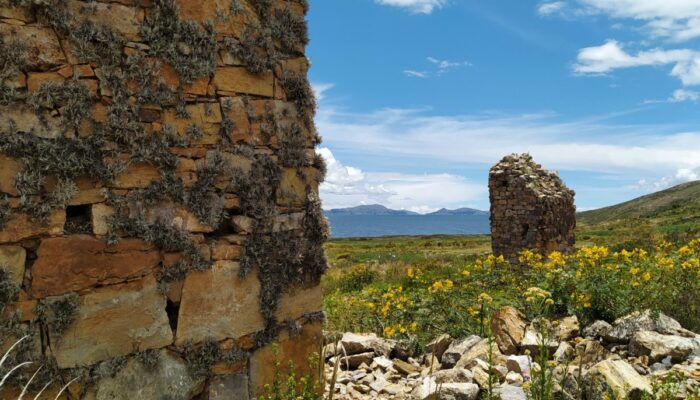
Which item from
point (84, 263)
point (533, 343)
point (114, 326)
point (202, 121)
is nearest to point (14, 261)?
point (84, 263)

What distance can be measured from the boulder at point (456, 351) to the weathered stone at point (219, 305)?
259 cm

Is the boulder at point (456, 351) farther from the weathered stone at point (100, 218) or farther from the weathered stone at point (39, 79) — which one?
the weathered stone at point (39, 79)

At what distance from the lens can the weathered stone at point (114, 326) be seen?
11.9 feet

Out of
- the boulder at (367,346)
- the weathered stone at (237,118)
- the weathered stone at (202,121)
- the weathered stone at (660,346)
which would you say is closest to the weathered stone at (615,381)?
the weathered stone at (660,346)

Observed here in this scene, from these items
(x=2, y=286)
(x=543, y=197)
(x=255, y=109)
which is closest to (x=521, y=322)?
(x=255, y=109)

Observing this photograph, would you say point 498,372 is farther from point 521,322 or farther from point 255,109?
point 255,109

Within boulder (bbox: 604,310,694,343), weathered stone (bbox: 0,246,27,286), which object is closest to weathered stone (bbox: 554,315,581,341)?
boulder (bbox: 604,310,694,343)

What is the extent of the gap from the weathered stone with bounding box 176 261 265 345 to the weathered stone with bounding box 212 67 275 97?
1.43 metres

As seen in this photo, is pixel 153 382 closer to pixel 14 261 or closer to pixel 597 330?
pixel 14 261

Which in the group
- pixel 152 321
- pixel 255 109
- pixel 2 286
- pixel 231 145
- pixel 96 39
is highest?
pixel 96 39

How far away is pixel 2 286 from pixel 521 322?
17.9 ft

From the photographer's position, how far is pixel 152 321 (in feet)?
13.0

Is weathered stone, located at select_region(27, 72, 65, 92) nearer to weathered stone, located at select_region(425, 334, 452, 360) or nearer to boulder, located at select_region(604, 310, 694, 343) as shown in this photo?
weathered stone, located at select_region(425, 334, 452, 360)

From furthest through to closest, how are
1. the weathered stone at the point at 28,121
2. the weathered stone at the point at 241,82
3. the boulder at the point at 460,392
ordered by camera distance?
→ 1. the boulder at the point at 460,392
2. the weathered stone at the point at 241,82
3. the weathered stone at the point at 28,121
